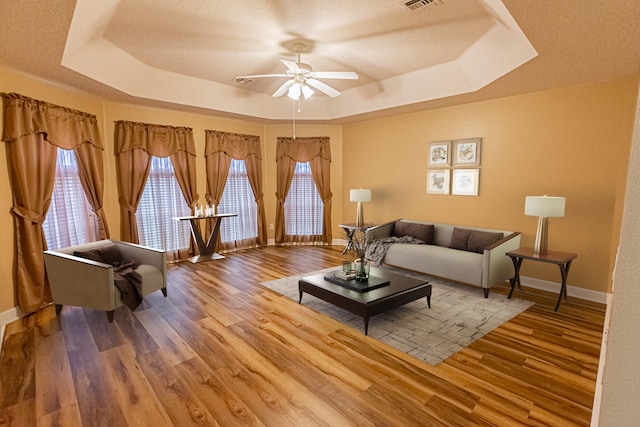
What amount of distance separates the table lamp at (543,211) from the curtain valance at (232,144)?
482cm

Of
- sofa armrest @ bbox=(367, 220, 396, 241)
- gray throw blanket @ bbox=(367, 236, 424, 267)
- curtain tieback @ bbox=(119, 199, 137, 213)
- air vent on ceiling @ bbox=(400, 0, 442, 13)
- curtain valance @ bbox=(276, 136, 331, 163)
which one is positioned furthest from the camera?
curtain valance @ bbox=(276, 136, 331, 163)

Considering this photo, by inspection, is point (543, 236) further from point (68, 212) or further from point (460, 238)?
point (68, 212)

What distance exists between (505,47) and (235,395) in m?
4.03

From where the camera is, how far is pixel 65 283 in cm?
334

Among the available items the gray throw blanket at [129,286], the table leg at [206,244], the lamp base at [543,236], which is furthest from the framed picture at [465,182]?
Answer: the gray throw blanket at [129,286]

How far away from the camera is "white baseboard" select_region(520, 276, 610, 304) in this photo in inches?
152

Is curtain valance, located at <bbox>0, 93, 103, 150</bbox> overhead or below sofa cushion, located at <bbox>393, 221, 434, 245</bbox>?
overhead

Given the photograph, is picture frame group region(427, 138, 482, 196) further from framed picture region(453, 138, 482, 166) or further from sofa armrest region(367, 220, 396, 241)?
sofa armrest region(367, 220, 396, 241)

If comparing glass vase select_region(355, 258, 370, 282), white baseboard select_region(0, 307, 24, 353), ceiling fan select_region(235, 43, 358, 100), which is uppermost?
ceiling fan select_region(235, 43, 358, 100)

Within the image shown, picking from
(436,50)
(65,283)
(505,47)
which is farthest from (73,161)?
(505,47)

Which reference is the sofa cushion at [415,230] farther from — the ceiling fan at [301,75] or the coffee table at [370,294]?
the ceiling fan at [301,75]

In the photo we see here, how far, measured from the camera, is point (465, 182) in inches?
198

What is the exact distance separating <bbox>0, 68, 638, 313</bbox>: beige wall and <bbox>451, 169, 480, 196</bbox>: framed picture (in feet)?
0.34

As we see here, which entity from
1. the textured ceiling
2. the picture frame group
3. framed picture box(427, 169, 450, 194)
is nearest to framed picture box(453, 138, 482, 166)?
the picture frame group
